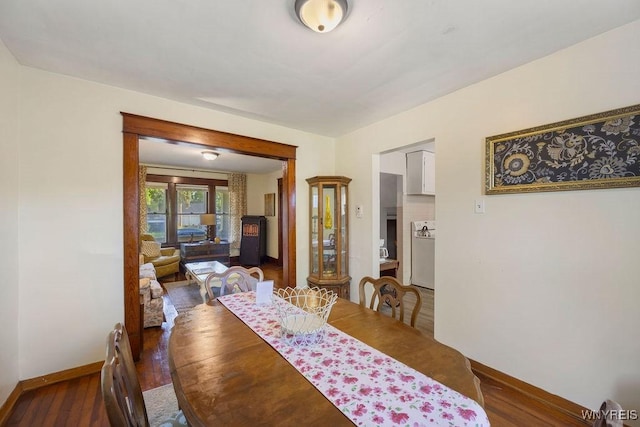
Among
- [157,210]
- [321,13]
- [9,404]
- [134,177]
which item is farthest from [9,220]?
[157,210]

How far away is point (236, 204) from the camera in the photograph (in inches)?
276

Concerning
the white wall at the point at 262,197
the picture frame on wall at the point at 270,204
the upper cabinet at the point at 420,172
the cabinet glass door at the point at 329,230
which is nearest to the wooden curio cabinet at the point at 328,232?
the cabinet glass door at the point at 329,230

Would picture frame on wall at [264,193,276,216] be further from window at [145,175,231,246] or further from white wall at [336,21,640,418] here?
white wall at [336,21,640,418]

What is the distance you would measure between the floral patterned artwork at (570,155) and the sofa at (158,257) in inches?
215

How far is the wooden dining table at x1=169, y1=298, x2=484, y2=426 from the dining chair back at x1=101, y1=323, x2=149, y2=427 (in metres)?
0.14

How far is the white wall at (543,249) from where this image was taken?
1.59 m

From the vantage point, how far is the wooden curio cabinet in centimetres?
336

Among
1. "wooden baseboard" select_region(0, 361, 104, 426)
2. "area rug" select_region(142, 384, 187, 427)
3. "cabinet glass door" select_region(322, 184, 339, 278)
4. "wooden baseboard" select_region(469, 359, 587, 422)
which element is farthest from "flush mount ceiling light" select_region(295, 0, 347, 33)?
"wooden baseboard" select_region(0, 361, 104, 426)

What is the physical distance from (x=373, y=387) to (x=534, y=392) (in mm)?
1769

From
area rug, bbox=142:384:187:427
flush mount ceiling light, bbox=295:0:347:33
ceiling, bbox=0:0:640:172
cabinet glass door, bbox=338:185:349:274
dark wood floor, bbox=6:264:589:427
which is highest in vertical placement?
ceiling, bbox=0:0:640:172

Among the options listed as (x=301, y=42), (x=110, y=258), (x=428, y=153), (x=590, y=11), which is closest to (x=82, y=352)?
(x=110, y=258)

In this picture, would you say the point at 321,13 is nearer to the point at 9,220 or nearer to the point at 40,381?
the point at 9,220

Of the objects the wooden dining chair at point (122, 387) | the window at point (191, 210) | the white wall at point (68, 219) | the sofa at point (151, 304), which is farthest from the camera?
the window at point (191, 210)

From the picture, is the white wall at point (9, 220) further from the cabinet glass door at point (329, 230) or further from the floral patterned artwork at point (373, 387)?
the cabinet glass door at point (329, 230)
